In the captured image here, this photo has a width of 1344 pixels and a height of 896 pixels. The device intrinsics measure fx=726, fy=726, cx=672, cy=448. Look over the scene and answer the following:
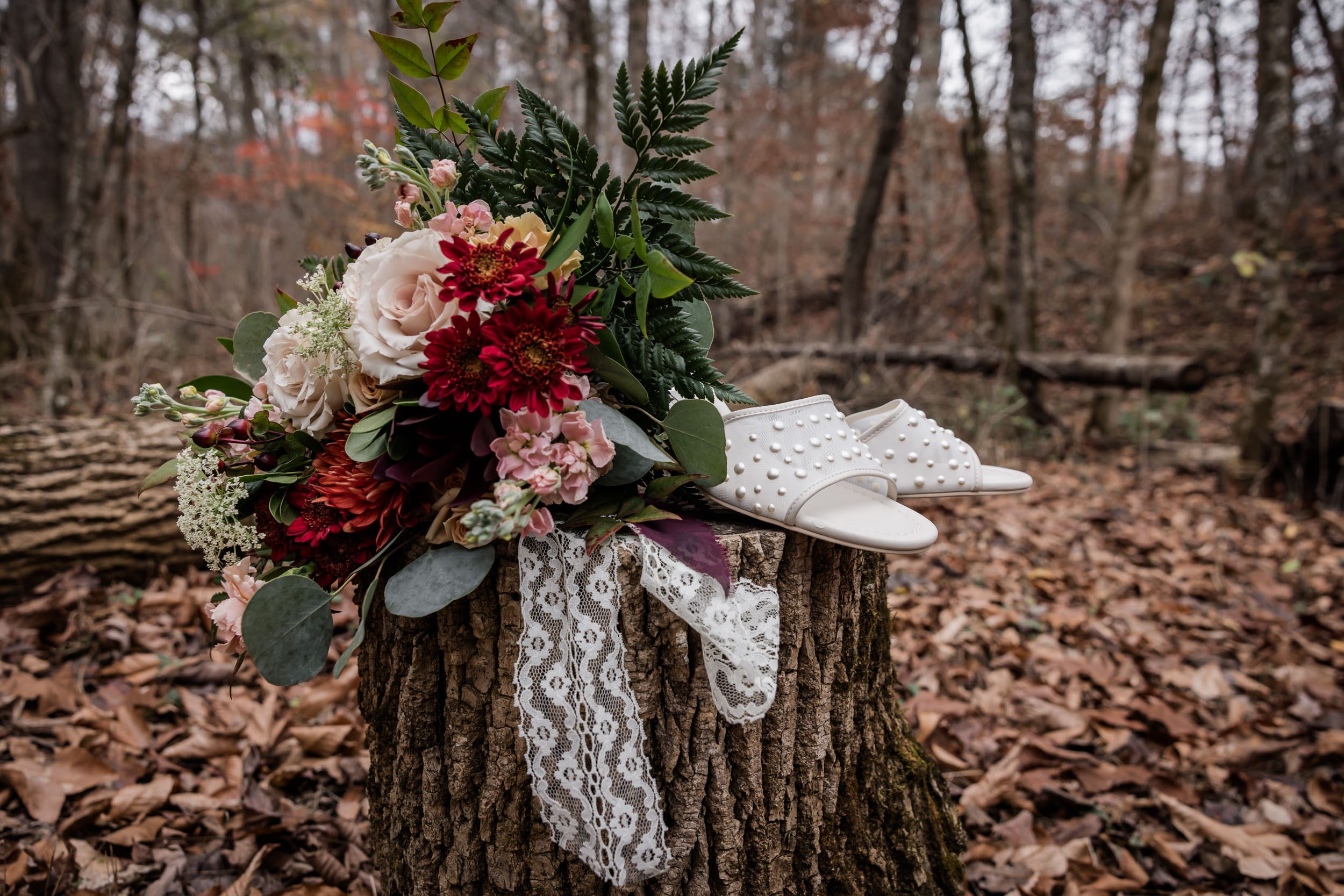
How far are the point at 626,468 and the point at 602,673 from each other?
317 millimetres

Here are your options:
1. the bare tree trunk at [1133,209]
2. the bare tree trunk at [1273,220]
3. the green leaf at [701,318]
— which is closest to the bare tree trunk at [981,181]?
the bare tree trunk at [1133,209]

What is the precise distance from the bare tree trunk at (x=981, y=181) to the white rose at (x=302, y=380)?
588 centimetres

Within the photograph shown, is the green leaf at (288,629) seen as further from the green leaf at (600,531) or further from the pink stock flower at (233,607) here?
the green leaf at (600,531)

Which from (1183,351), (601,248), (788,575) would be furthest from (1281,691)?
(1183,351)

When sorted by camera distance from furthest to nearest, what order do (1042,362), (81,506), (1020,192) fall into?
1. (1042,362)
2. (1020,192)
3. (81,506)

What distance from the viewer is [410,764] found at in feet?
4.22

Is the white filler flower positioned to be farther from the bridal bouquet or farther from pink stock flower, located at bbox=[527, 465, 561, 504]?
pink stock flower, located at bbox=[527, 465, 561, 504]

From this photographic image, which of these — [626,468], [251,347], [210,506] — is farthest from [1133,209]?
[210,506]

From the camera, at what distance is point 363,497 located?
1101 mm

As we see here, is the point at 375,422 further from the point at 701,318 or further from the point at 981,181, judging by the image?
the point at 981,181

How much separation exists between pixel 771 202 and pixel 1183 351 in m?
6.12

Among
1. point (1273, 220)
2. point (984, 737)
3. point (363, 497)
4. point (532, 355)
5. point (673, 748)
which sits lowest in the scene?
point (984, 737)

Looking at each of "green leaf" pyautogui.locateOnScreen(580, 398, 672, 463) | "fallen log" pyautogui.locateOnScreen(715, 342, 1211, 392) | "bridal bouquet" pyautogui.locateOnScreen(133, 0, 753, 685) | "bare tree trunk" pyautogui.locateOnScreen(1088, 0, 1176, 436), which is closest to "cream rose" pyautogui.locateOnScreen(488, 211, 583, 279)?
"bridal bouquet" pyautogui.locateOnScreen(133, 0, 753, 685)

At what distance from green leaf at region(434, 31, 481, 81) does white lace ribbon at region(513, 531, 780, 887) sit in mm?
784
